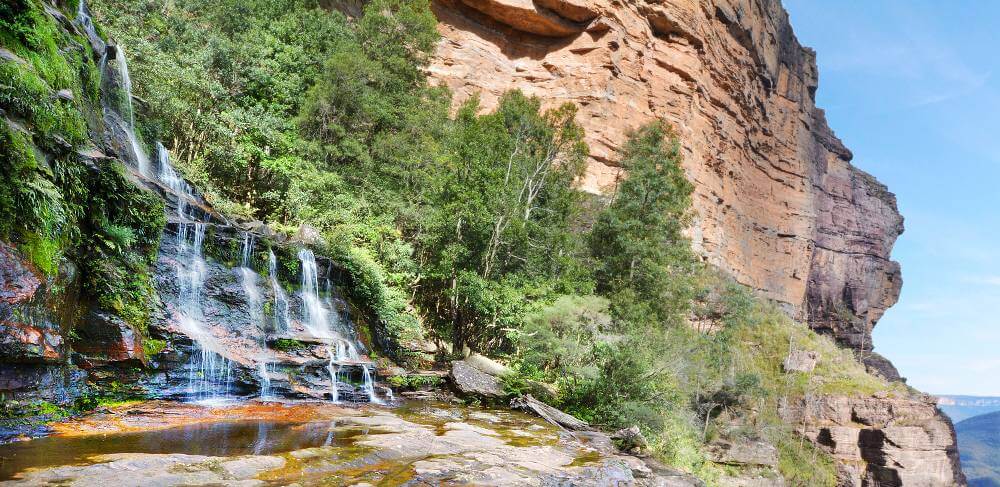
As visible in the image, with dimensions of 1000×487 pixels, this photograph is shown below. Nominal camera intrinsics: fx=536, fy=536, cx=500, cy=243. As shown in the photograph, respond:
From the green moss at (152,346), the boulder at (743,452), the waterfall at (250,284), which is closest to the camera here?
the green moss at (152,346)

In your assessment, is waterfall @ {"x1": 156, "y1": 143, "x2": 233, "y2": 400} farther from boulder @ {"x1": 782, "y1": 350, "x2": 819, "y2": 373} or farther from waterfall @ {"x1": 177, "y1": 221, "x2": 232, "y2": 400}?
boulder @ {"x1": 782, "y1": 350, "x2": 819, "y2": 373}

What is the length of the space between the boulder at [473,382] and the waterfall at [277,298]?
4206mm

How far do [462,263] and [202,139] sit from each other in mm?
9738

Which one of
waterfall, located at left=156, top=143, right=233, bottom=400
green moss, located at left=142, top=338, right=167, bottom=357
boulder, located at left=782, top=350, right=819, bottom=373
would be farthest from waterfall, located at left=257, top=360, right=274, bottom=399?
boulder, located at left=782, top=350, right=819, bottom=373

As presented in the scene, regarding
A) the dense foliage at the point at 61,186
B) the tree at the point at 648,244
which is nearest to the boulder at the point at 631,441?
the dense foliage at the point at 61,186

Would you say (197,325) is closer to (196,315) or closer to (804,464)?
(196,315)

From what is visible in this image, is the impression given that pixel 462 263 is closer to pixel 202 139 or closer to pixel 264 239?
pixel 264 239

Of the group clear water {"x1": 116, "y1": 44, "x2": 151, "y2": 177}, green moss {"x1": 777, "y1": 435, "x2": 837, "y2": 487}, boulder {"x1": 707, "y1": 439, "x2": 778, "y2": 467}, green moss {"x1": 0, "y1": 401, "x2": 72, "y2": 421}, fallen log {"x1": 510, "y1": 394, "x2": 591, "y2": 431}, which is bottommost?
green moss {"x1": 777, "y1": 435, "x2": 837, "y2": 487}

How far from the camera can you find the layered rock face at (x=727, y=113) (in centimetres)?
3456

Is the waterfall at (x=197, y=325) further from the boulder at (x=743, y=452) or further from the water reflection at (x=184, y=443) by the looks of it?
the boulder at (x=743, y=452)

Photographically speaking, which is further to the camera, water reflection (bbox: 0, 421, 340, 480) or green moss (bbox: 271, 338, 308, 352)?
green moss (bbox: 271, 338, 308, 352)

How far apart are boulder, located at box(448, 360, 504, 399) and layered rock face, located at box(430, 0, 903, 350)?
17478 millimetres

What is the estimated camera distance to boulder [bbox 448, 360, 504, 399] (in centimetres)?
1294

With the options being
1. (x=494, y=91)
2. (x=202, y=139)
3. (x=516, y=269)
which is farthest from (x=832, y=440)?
(x=202, y=139)
